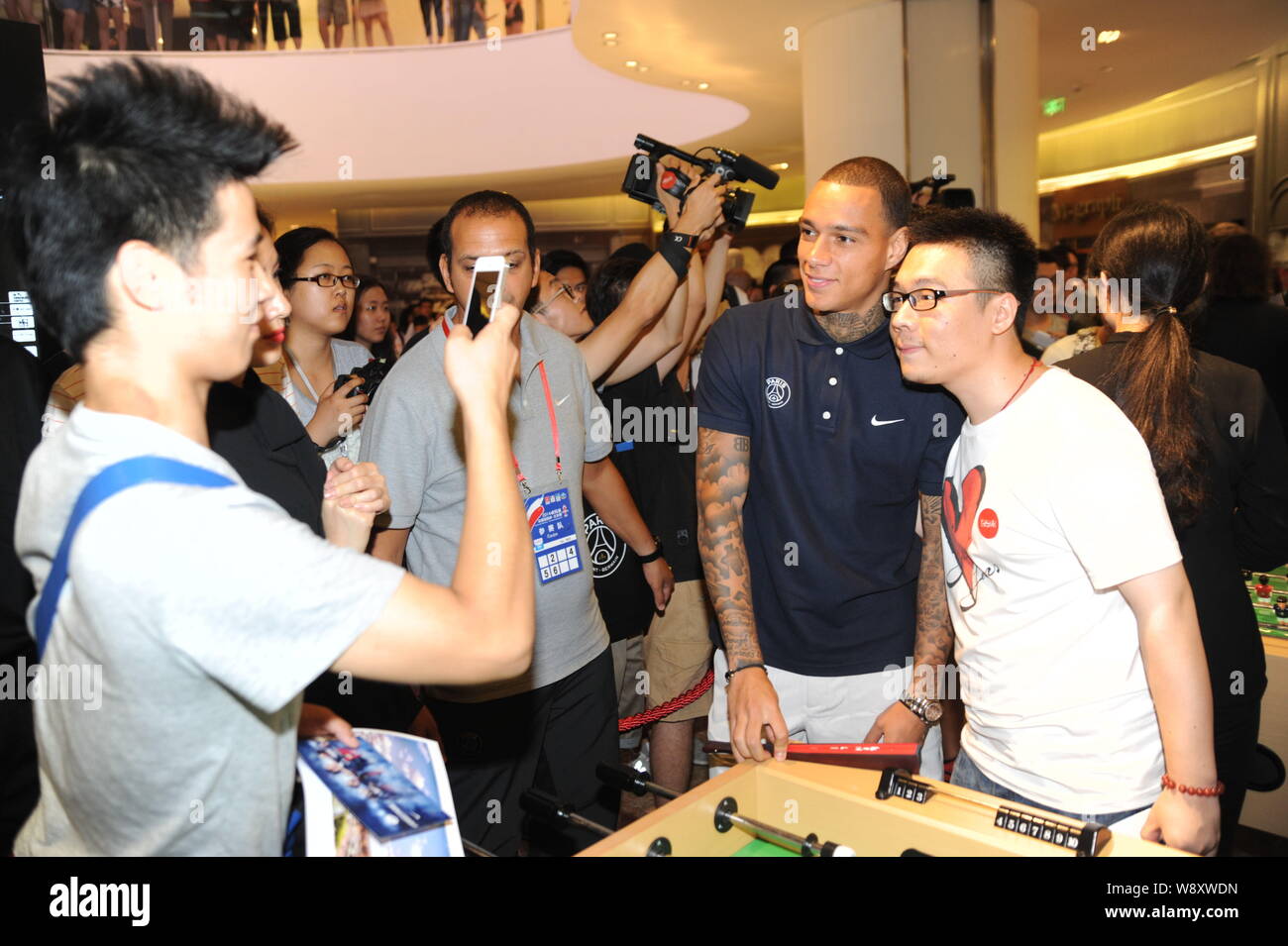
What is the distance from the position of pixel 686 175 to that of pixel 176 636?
2328mm

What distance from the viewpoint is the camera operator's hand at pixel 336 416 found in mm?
2590

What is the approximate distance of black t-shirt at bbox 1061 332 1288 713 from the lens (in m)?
1.96

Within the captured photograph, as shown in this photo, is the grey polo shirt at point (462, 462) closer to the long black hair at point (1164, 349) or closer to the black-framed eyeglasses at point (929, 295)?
the black-framed eyeglasses at point (929, 295)

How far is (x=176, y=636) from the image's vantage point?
0.91 m

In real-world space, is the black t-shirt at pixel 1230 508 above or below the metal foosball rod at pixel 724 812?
above

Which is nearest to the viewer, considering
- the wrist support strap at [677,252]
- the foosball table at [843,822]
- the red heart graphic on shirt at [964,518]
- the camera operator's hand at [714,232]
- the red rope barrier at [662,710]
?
the foosball table at [843,822]

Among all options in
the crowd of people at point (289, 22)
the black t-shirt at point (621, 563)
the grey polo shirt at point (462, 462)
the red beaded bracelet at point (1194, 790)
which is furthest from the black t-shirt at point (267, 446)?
the crowd of people at point (289, 22)

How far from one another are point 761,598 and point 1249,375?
3.66ft

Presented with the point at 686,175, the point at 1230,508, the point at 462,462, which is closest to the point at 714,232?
the point at 686,175

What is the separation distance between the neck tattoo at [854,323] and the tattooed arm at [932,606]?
0.39 meters

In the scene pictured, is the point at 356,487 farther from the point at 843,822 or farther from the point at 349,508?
the point at 843,822

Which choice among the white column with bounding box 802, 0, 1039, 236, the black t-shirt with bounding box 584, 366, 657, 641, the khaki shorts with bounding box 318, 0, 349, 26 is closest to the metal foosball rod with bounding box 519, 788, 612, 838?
the black t-shirt with bounding box 584, 366, 657, 641

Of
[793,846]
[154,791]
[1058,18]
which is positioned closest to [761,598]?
[793,846]

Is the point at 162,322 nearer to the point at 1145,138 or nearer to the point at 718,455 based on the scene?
the point at 718,455
